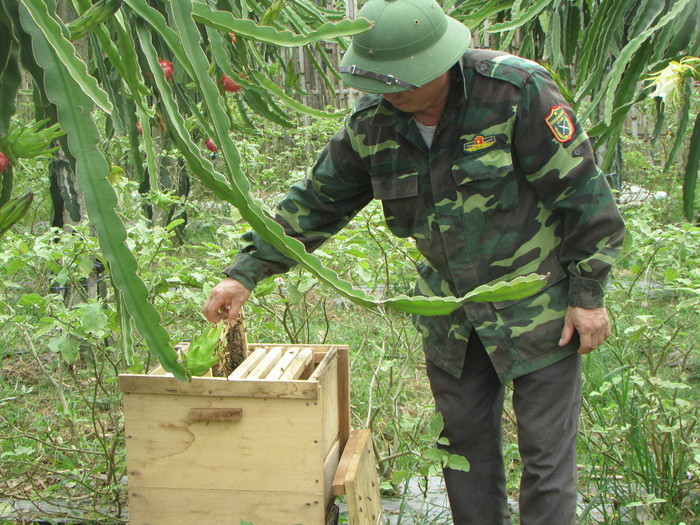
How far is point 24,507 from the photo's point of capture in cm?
258

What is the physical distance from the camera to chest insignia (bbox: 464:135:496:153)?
1962mm

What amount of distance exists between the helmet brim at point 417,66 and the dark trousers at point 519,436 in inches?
29.6

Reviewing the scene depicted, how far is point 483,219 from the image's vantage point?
2.02 metres

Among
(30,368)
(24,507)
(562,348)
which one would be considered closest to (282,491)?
(562,348)

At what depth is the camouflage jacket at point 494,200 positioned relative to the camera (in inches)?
75.9

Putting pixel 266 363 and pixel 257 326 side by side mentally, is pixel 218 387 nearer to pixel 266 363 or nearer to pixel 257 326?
pixel 266 363

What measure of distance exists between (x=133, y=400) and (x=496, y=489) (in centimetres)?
110

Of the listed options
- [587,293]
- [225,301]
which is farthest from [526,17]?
[225,301]

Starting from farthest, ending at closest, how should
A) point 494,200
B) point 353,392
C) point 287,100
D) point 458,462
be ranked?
point 353,392 → point 458,462 → point 494,200 → point 287,100

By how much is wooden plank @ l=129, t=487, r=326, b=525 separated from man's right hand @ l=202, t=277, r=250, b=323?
1.56 ft

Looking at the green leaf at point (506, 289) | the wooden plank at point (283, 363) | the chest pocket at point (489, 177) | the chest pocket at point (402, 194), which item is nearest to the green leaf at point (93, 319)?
the wooden plank at point (283, 363)

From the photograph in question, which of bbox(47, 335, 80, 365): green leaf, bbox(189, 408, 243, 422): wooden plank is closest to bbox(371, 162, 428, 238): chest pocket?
bbox(189, 408, 243, 422): wooden plank

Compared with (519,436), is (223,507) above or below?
below

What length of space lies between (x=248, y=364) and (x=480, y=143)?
0.91 metres
